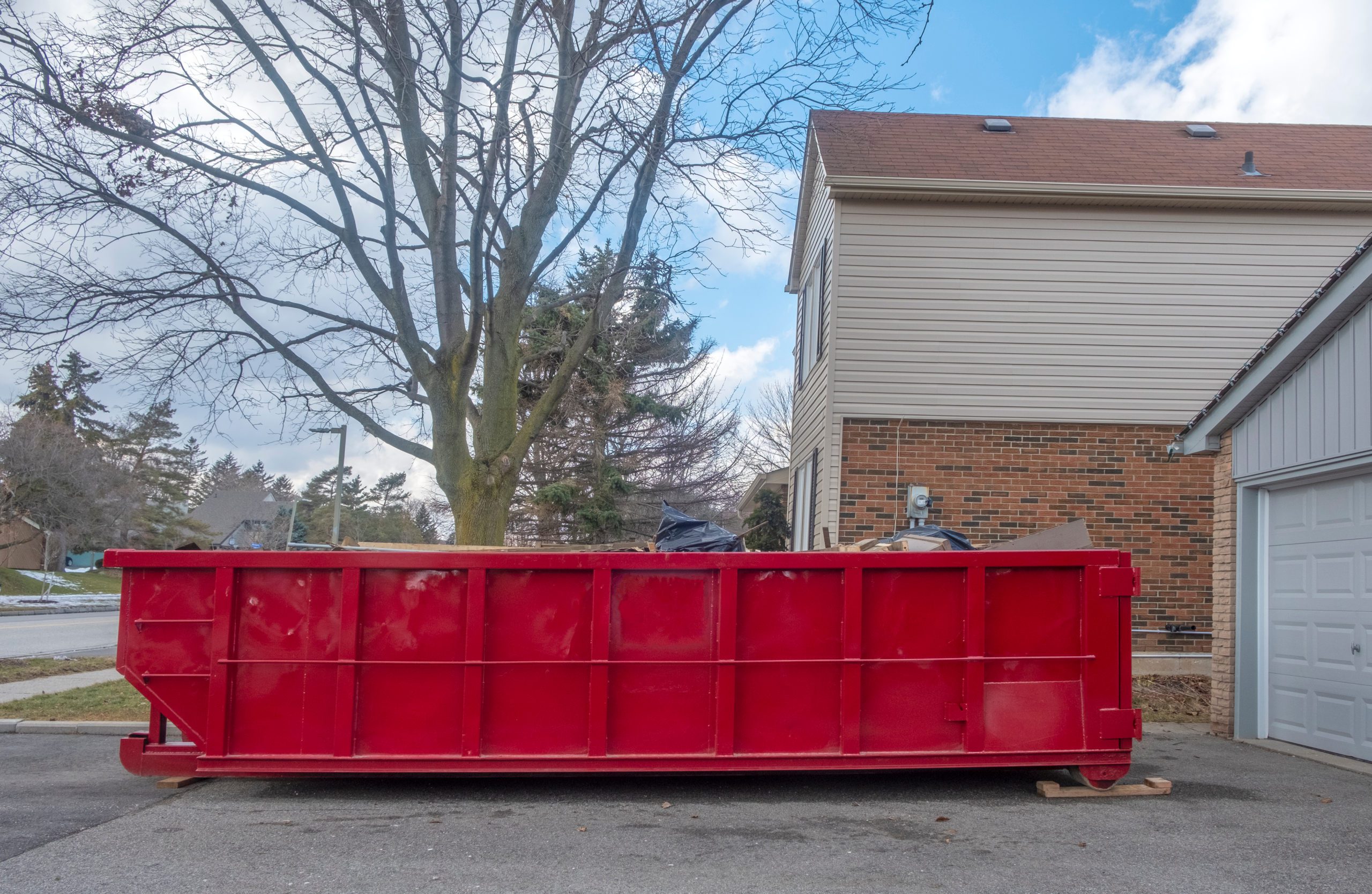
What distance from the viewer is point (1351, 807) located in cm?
631

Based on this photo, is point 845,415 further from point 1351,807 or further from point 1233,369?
point 1351,807

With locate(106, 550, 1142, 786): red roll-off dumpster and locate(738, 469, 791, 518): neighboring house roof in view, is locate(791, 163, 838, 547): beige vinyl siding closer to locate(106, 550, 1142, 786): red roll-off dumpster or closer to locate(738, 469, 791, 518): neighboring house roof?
locate(738, 469, 791, 518): neighboring house roof

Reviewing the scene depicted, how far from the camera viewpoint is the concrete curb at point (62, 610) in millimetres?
26136

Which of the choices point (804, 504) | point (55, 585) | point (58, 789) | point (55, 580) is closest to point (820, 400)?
point (804, 504)

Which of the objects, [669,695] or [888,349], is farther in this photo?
[888,349]

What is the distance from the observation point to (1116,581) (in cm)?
657

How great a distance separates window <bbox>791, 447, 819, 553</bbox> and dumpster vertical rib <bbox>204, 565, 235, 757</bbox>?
708 cm

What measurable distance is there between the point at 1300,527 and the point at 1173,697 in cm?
281

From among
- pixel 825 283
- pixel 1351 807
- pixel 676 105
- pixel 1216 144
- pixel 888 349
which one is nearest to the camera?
pixel 1351 807

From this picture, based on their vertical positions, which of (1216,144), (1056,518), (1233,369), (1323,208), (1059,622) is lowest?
(1059,622)

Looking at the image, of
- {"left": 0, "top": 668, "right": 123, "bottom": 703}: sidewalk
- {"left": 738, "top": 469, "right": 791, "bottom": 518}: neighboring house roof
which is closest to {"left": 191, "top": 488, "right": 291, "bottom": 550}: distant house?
{"left": 738, "top": 469, "right": 791, "bottom": 518}: neighboring house roof

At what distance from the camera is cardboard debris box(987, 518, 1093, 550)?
22.1ft

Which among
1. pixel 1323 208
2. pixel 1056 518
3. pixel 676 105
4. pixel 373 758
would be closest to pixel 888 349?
pixel 1056 518

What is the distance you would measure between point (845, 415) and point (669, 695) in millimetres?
6037
